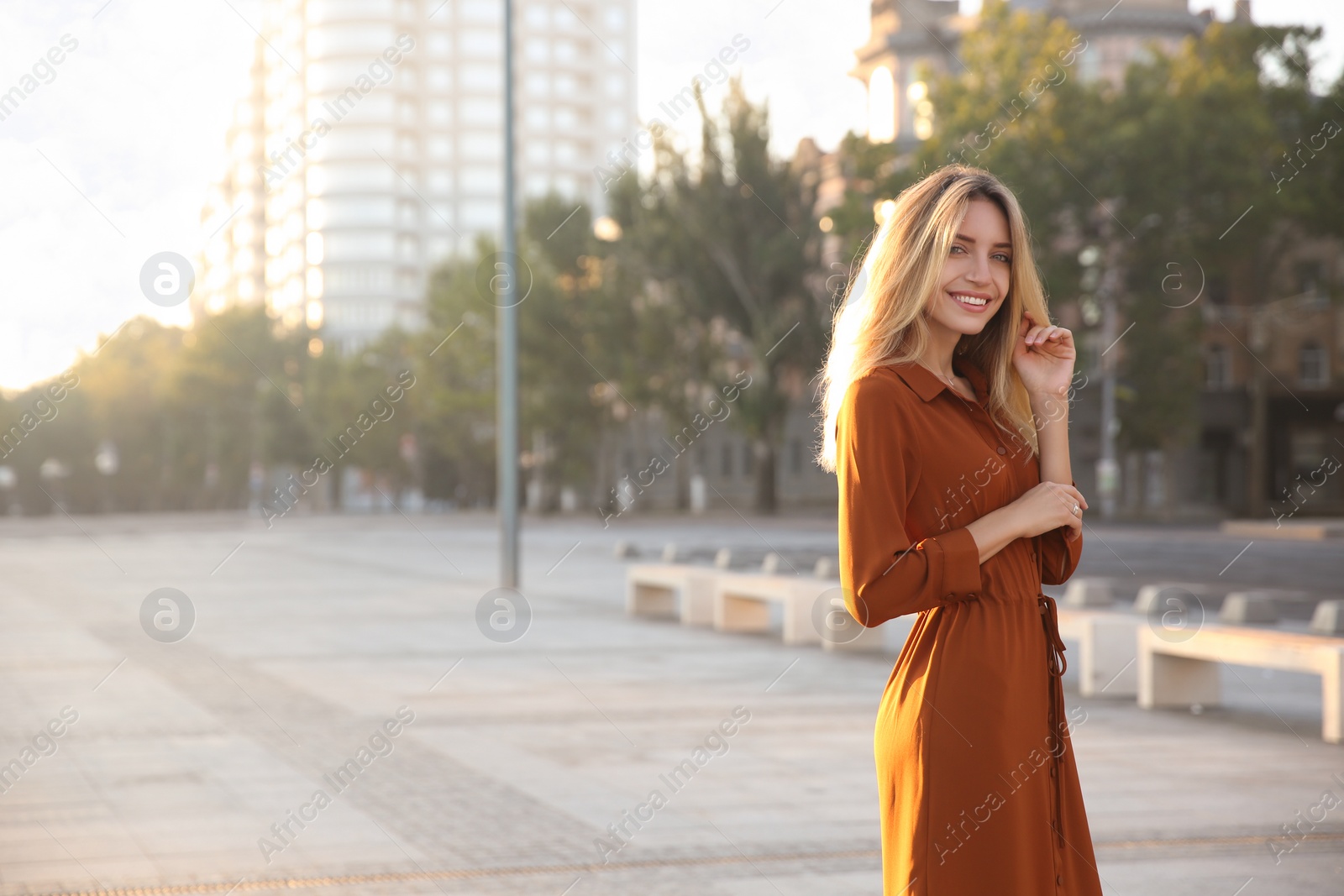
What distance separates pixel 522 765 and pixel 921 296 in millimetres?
5743

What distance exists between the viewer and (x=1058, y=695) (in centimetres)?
262

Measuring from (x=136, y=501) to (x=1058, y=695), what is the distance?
7401cm

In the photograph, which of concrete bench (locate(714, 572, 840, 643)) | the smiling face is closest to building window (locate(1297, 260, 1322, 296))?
concrete bench (locate(714, 572, 840, 643))

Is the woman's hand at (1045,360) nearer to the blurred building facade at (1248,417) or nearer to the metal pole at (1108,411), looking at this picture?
the metal pole at (1108,411)

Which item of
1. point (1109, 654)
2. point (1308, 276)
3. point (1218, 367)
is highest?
point (1308, 276)

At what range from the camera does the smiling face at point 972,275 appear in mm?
2623

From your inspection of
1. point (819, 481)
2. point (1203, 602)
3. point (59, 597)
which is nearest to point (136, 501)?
point (819, 481)

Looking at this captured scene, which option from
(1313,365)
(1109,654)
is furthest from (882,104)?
(1109,654)

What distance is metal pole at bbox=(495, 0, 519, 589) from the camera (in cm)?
1794

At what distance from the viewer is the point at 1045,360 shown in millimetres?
2730

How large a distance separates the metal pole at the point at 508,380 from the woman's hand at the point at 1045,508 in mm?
15125

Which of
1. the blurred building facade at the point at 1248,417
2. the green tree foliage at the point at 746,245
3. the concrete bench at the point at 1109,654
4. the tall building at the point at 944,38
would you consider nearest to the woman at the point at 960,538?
the concrete bench at the point at 1109,654

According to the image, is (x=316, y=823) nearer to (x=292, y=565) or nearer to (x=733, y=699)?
(x=733, y=699)

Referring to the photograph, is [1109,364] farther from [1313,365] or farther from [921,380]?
[921,380]
